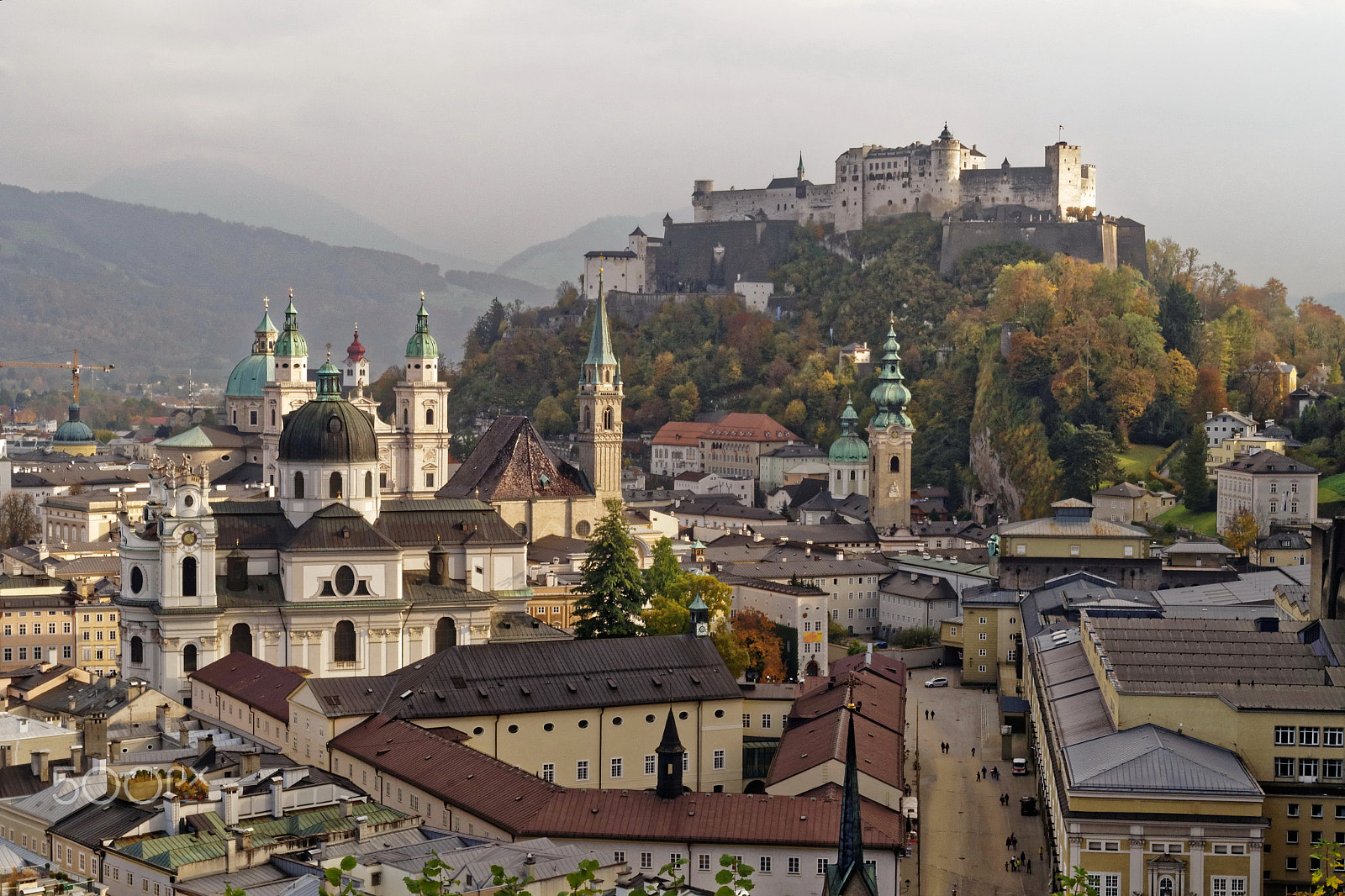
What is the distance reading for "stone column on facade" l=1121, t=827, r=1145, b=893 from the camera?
41250 mm

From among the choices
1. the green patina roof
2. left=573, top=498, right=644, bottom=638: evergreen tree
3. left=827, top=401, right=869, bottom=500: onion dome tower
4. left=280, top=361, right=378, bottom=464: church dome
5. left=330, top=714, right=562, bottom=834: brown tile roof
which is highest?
the green patina roof

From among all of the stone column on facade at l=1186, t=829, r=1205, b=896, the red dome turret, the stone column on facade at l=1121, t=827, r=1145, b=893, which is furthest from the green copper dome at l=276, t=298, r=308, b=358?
the stone column on facade at l=1186, t=829, r=1205, b=896

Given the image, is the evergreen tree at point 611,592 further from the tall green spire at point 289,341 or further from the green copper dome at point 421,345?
the tall green spire at point 289,341

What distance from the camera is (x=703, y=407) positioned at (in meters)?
147

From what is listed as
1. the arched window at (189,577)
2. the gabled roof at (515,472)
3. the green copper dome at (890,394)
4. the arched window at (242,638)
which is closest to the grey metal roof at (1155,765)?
the arched window at (242,638)

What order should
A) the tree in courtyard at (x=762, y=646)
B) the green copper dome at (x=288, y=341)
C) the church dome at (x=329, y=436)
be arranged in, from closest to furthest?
1. the church dome at (x=329, y=436)
2. the tree in courtyard at (x=762, y=646)
3. the green copper dome at (x=288, y=341)

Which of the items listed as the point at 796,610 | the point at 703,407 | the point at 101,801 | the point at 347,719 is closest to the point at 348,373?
the point at 703,407

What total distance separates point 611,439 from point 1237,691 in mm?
50492

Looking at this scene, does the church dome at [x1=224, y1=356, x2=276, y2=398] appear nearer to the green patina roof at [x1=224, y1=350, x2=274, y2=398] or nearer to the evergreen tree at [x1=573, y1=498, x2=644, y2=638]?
the green patina roof at [x1=224, y1=350, x2=274, y2=398]

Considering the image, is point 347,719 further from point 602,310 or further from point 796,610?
point 602,310

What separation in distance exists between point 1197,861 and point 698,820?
1006 cm

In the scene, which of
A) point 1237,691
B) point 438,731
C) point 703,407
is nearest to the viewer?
point 1237,691

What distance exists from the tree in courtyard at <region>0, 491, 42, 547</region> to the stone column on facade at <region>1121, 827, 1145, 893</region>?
281 ft

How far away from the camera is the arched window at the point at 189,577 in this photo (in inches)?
2426
